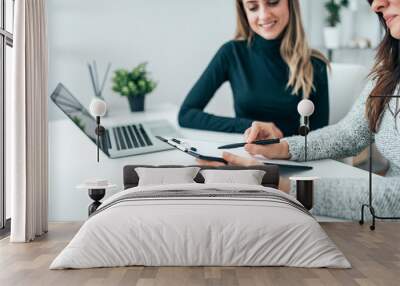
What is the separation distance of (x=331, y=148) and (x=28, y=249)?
3.14 meters

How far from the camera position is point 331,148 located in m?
6.10

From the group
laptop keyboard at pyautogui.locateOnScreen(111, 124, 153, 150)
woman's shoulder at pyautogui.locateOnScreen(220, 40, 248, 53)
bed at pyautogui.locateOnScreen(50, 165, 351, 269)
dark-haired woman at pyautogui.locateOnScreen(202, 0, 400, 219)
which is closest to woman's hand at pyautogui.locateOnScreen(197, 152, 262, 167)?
dark-haired woman at pyautogui.locateOnScreen(202, 0, 400, 219)

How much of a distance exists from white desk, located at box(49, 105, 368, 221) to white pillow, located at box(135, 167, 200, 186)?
0.26 meters

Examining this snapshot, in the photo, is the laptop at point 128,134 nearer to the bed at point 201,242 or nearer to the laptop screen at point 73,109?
the laptop screen at point 73,109

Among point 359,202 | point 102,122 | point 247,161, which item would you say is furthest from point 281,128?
point 102,122

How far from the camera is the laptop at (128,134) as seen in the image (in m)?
6.11

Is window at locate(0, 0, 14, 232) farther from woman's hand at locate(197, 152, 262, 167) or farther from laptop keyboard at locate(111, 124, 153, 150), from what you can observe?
woman's hand at locate(197, 152, 262, 167)

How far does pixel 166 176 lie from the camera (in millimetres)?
5754

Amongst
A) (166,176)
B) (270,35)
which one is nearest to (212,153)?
(166,176)

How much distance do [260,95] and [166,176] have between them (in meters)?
1.31

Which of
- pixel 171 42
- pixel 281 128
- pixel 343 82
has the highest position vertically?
pixel 171 42

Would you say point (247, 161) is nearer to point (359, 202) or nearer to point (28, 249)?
point (359, 202)

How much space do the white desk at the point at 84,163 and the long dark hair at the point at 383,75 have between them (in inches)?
23.9

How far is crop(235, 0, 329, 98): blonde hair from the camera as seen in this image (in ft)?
20.1
